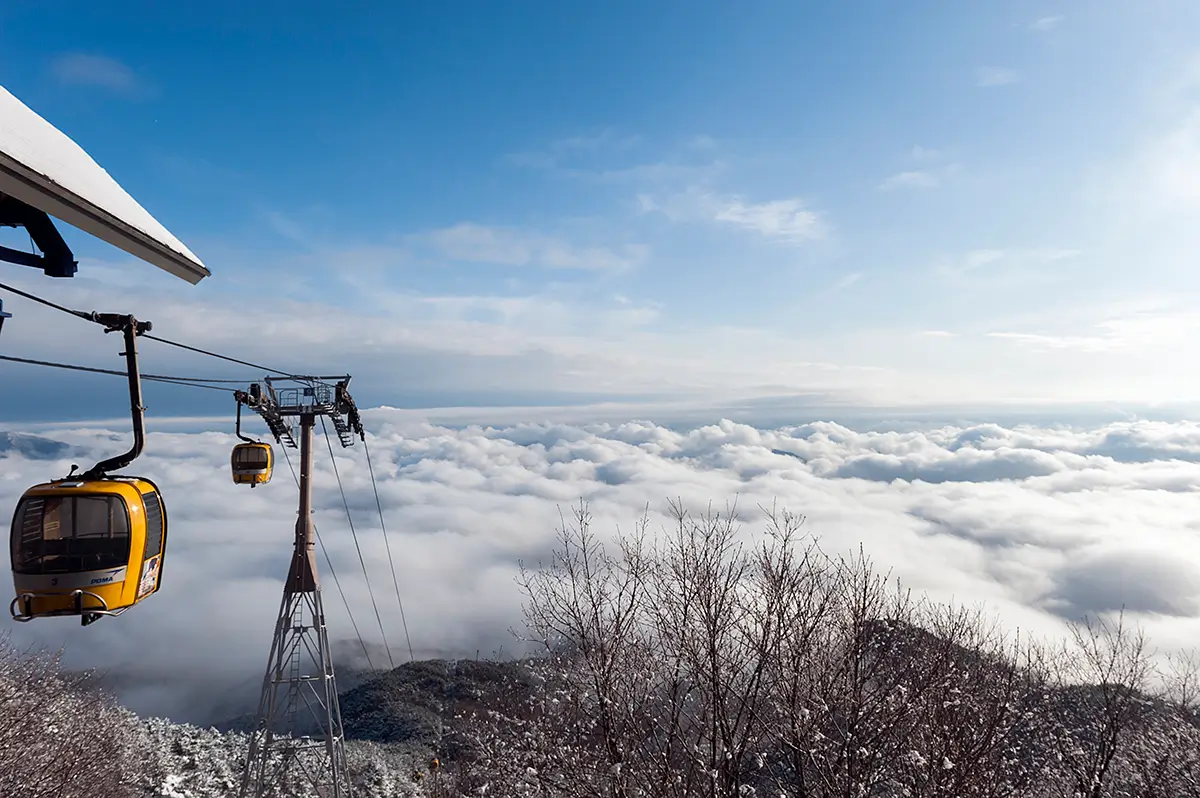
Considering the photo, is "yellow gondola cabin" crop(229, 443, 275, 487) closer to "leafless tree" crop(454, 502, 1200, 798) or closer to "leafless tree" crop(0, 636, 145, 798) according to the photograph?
"leafless tree" crop(454, 502, 1200, 798)

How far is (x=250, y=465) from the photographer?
1695 centimetres

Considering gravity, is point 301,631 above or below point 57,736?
above

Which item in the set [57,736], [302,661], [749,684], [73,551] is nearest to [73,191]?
[73,551]

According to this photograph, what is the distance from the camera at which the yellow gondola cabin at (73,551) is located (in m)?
6.79

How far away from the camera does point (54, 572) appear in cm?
679

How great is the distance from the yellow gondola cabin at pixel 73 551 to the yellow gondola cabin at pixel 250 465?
10.3 metres

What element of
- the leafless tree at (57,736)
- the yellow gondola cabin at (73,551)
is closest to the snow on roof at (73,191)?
the yellow gondola cabin at (73,551)

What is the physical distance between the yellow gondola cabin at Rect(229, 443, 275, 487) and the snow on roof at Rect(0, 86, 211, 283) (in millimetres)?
14312

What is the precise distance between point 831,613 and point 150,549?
1356 centimetres

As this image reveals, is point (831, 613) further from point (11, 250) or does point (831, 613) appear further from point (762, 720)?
point (11, 250)

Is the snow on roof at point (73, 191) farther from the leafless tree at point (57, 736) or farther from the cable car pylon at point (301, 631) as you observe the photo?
the leafless tree at point (57, 736)

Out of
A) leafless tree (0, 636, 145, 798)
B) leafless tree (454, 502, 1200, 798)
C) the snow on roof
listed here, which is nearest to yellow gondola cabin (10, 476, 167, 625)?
the snow on roof

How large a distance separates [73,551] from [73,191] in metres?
5.69

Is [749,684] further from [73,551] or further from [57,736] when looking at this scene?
[57,736]
